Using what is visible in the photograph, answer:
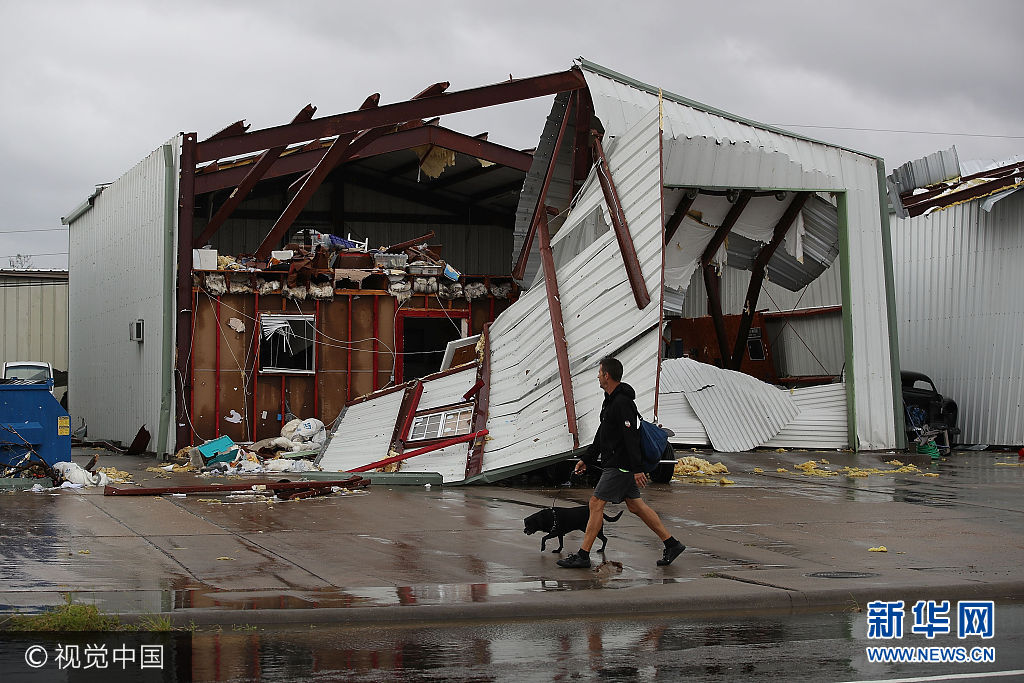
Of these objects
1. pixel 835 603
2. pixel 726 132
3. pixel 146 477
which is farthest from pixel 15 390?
pixel 726 132

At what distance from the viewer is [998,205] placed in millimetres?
22891

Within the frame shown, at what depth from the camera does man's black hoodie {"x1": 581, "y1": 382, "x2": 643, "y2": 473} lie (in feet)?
28.9

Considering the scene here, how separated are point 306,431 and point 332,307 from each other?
9.26 feet

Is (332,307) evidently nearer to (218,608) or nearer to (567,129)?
(567,129)

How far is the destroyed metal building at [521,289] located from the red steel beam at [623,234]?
0.04 meters

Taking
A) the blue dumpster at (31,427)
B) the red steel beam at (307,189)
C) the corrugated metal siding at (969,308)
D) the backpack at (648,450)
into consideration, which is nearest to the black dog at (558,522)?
the backpack at (648,450)

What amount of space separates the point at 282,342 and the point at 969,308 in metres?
15.1

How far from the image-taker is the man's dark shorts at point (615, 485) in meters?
8.84

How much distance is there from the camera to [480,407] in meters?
16.2

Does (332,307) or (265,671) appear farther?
(332,307)

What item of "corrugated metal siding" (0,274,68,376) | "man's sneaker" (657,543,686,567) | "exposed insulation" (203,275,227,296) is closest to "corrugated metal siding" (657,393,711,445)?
"exposed insulation" (203,275,227,296)

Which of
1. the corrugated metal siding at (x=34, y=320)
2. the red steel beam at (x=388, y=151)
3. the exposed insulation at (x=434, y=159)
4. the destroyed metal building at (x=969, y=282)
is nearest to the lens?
the destroyed metal building at (x=969, y=282)

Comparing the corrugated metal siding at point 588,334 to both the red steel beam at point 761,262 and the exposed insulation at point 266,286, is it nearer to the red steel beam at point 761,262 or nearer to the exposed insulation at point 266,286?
the exposed insulation at point 266,286

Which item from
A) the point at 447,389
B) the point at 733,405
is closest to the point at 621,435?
the point at 447,389
